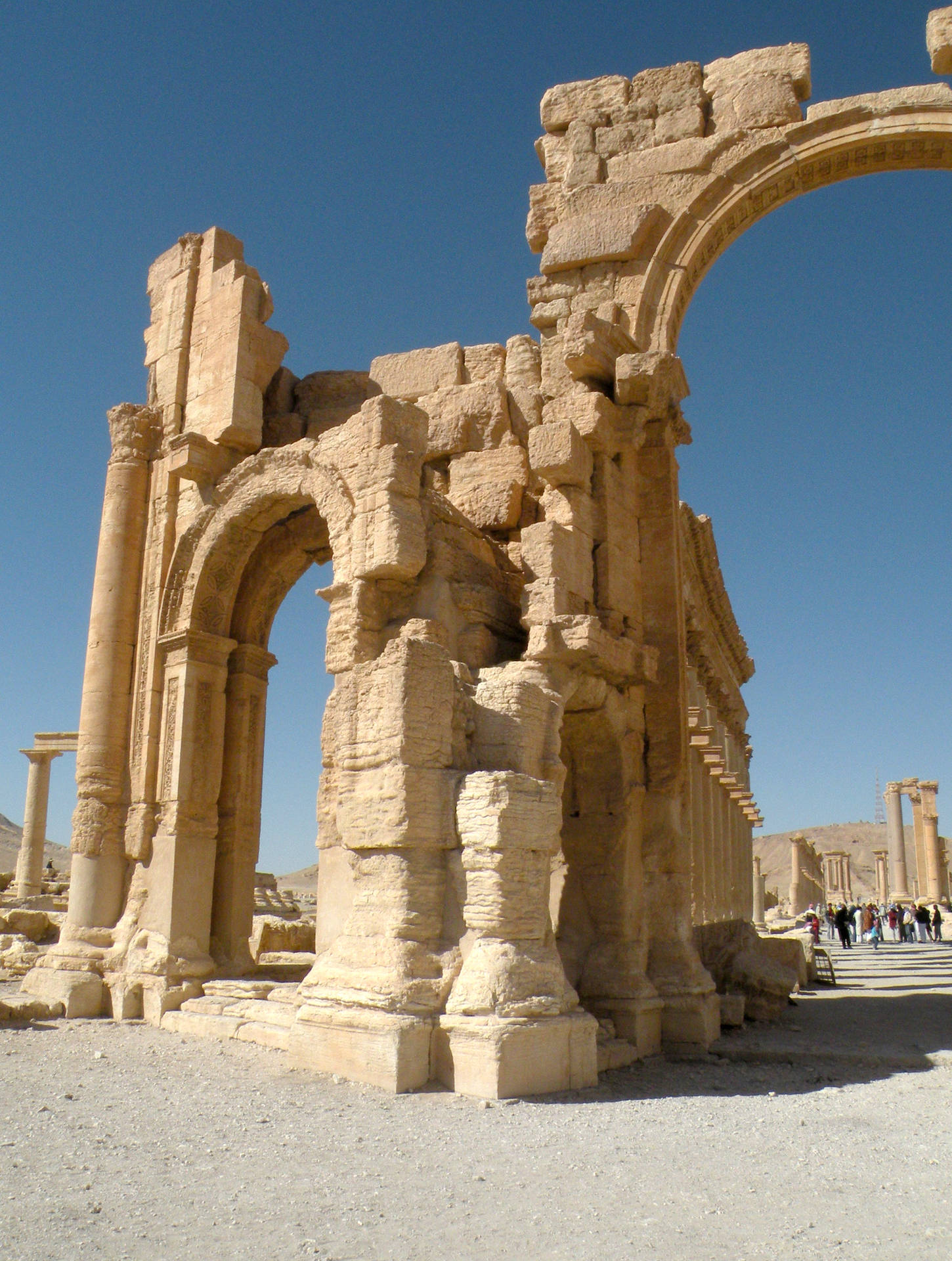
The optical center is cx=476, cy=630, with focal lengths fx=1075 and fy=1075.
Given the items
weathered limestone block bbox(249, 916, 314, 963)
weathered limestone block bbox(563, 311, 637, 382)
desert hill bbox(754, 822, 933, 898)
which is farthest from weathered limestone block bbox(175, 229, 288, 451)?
desert hill bbox(754, 822, 933, 898)

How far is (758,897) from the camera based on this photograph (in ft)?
92.0

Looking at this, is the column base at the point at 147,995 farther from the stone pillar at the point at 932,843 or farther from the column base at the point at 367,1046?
the stone pillar at the point at 932,843

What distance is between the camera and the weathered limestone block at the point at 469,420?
384 inches

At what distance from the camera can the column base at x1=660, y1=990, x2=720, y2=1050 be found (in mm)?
7867

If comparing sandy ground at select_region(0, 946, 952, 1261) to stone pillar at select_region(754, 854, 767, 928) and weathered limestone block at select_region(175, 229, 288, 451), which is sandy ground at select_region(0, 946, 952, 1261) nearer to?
weathered limestone block at select_region(175, 229, 288, 451)

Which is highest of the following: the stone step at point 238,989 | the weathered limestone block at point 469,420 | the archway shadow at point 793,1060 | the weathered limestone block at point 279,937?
the weathered limestone block at point 469,420

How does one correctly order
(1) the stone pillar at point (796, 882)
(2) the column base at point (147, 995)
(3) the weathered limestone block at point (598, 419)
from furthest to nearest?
(1) the stone pillar at point (796, 882)
(2) the column base at point (147, 995)
(3) the weathered limestone block at point (598, 419)

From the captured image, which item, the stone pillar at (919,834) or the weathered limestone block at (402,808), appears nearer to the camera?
the weathered limestone block at (402,808)

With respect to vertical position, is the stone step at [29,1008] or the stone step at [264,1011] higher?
the stone step at [264,1011]

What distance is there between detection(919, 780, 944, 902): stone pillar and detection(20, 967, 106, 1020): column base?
3472 centimetres

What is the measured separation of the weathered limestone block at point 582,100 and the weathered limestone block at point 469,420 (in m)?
A: 2.89

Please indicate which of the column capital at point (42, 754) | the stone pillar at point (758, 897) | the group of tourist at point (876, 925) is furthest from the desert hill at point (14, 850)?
the group of tourist at point (876, 925)

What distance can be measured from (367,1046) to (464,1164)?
166cm

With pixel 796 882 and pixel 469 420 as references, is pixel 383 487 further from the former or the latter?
pixel 796 882
